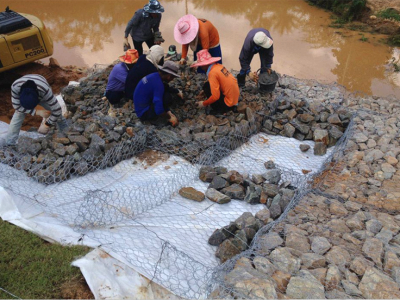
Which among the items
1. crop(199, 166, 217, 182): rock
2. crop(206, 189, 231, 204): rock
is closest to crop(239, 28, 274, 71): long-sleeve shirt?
crop(199, 166, 217, 182): rock

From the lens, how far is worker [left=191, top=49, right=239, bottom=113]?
16.5 feet

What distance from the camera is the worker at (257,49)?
19.0 feet

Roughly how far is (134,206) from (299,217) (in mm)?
1756

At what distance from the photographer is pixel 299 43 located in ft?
32.6

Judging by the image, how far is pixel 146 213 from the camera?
3.66 metres

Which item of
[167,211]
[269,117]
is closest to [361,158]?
[269,117]

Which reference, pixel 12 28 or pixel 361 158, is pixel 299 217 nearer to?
pixel 361 158

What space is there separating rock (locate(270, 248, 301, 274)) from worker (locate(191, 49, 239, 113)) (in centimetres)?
271

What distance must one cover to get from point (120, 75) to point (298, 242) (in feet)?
12.0

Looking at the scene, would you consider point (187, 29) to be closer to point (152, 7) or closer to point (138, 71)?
point (152, 7)

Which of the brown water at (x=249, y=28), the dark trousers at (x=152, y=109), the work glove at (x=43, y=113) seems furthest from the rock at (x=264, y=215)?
the brown water at (x=249, y=28)

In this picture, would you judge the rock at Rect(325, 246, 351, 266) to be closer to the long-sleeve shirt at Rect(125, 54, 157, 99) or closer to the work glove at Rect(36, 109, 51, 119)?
the long-sleeve shirt at Rect(125, 54, 157, 99)

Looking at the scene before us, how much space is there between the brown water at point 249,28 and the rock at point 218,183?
4.81 meters

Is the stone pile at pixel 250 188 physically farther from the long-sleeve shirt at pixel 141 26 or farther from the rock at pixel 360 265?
the long-sleeve shirt at pixel 141 26
